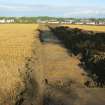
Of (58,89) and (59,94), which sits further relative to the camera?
(58,89)

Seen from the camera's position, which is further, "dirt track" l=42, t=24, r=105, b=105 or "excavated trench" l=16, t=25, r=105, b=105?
"dirt track" l=42, t=24, r=105, b=105

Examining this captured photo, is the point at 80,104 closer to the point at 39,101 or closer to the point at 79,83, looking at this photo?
the point at 39,101

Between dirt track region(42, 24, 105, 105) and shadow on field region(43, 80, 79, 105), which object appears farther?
dirt track region(42, 24, 105, 105)

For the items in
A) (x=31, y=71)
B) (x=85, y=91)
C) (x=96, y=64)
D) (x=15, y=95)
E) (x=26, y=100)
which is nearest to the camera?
(x=26, y=100)

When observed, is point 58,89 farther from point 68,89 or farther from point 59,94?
point 59,94

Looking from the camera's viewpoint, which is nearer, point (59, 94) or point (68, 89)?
point (59, 94)

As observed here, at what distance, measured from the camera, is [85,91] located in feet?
40.9

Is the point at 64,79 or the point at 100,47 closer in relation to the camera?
the point at 64,79

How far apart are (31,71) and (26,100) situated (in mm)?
6451

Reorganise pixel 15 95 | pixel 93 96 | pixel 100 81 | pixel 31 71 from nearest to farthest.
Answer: pixel 15 95
pixel 93 96
pixel 100 81
pixel 31 71

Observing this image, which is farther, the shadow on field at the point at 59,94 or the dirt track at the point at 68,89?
the dirt track at the point at 68,89

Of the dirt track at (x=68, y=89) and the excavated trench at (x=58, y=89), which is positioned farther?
the dirt track at (x=68, y=89)

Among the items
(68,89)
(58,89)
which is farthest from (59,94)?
(68,89)

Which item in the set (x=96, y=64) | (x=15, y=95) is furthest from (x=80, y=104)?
(x=96, y=64)
